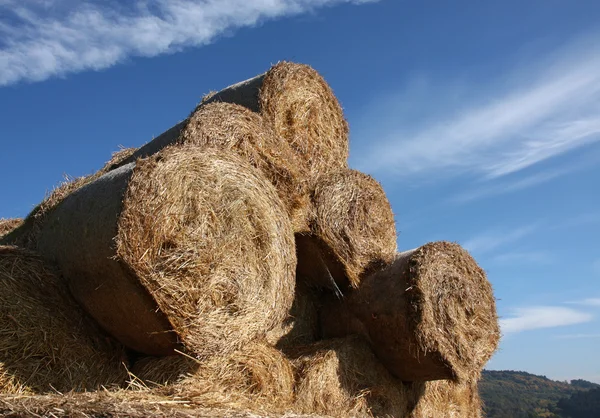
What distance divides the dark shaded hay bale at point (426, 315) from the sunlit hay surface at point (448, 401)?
1.62 feet

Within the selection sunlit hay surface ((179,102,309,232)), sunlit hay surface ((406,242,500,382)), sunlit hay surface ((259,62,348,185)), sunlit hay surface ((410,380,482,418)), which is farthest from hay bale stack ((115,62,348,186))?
sunlit hay surface ((410,380,482,418))

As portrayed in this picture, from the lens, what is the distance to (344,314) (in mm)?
5922

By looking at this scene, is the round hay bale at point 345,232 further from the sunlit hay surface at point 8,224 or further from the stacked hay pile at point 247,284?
the sunlit hay surface at point 8,224

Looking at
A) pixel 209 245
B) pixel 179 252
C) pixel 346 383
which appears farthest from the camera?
pixel 346 383

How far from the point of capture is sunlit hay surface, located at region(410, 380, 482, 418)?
6148 mm

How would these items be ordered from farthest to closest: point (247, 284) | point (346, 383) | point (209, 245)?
1. point (346, 383)
2. point (247, 284)
3. point (209, 245)

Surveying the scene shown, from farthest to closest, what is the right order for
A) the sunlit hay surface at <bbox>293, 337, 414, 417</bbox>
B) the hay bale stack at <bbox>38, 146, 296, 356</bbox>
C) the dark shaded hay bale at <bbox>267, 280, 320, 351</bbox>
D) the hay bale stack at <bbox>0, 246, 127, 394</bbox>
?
the dark shaded hay bale at <bbox>267, 280, 320, 351</bbox> < the sunlit hay surface at <bbox>293, 337, 414, 417</bbox> < the hay bale stack at <bbox>0, 246, 127, 394</bbox> < the hay bale stack at <bbox>38, 146, 296, 356</bbox>

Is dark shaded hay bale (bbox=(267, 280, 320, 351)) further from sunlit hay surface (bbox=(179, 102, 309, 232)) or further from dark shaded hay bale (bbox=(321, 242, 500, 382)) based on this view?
sunlit hay surface (bbox=(179, 102, 309, 232))

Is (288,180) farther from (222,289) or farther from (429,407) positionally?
(429,407)

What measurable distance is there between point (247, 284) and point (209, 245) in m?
0.41

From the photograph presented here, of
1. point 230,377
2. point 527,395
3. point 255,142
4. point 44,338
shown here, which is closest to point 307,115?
point 255,142

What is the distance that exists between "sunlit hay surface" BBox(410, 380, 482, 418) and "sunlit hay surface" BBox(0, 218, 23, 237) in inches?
175

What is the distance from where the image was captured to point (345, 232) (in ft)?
19.0

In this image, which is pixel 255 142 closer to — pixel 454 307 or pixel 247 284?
pixel 247 284
